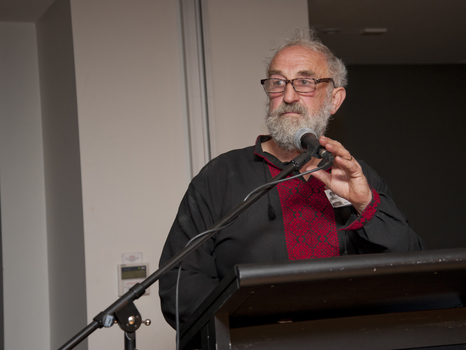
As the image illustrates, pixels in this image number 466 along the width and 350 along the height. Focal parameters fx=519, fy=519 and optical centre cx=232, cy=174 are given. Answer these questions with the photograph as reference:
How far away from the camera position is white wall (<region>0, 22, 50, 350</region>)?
3.04 m

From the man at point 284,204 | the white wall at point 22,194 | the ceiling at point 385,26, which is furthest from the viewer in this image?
the ceiling at point 385,26

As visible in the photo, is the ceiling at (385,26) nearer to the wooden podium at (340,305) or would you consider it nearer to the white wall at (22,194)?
the white wall at (22,194)

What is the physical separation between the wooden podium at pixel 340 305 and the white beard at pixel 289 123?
75 cm

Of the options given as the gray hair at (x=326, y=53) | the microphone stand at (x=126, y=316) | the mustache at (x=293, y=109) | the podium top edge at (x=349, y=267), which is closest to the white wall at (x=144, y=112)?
the gray hair at (x=326, y=53)

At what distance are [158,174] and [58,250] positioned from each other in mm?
786

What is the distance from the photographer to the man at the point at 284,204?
140 cm

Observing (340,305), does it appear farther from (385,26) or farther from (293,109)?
(385,26)

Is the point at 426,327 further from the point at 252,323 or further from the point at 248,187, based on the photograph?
the point at 248,187

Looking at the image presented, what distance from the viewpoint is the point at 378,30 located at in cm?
452

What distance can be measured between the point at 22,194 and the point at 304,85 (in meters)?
2.06

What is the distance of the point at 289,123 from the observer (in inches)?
64.8

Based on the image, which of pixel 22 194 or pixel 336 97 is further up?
pixel 336 97

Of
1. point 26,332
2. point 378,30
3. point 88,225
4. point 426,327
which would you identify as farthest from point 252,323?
point 378,30

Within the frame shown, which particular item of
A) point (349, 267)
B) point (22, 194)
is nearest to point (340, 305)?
point (349, 267)
